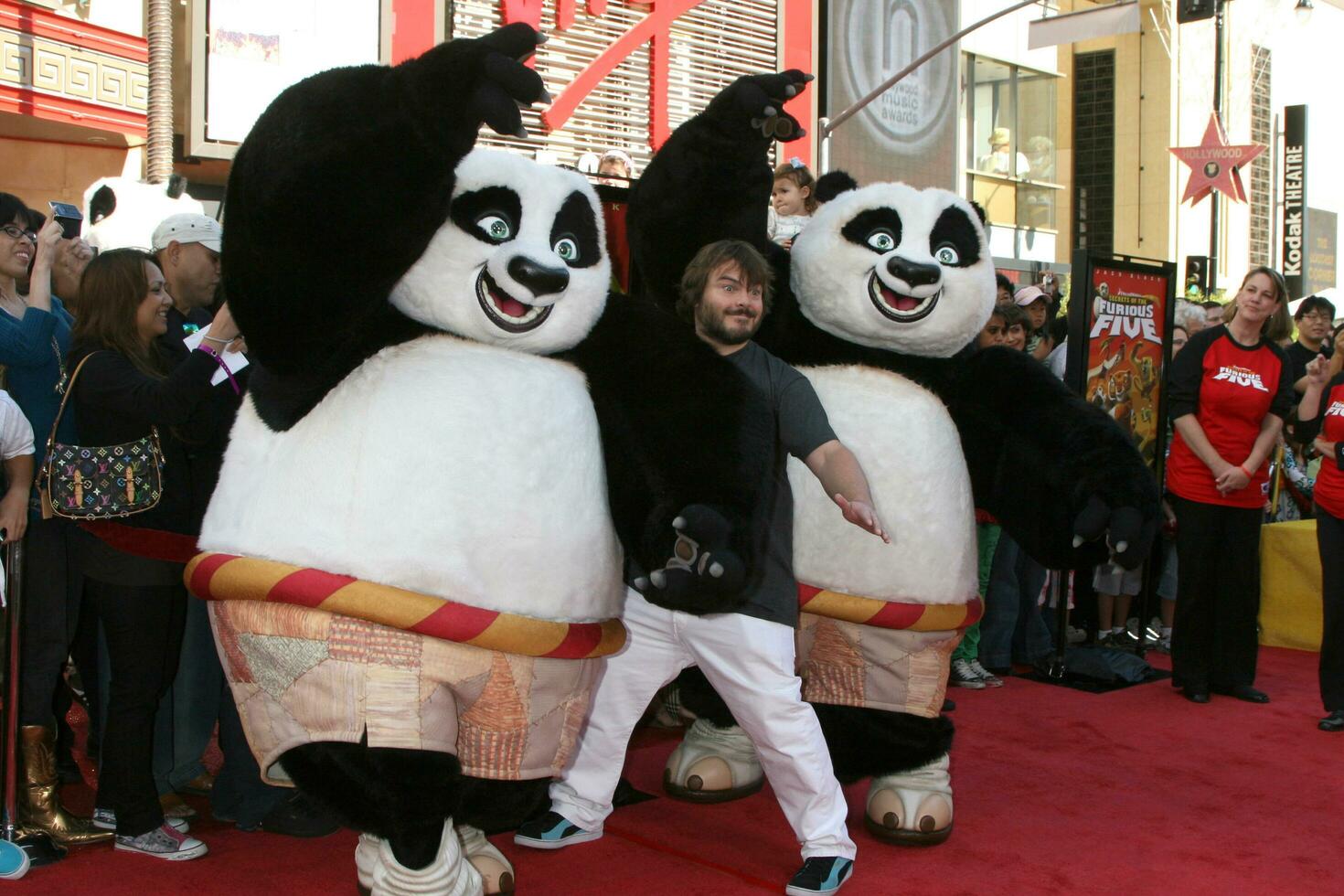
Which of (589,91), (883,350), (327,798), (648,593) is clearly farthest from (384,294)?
(589,91)

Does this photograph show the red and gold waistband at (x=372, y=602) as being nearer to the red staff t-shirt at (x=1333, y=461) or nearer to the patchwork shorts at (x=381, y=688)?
the patchwork shorts at (x=381, y=688)

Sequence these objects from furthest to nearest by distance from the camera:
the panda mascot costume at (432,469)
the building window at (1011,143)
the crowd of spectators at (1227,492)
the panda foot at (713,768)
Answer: the building window at (1011,143) < the crowd of spectators at (1227,492) < the panda foot at (713,768) < the panda mascot costume at (432,469)

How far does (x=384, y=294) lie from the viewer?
2.50m

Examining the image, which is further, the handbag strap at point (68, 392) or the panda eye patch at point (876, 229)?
the panda eye patch at point (876, 229)

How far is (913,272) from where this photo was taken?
3.17m

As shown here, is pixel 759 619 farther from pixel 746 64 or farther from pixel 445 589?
pixel 746 64

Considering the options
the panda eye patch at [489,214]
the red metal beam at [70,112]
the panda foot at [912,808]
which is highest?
the red metal beam at [70,112]

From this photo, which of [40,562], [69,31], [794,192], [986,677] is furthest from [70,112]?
[986,677]

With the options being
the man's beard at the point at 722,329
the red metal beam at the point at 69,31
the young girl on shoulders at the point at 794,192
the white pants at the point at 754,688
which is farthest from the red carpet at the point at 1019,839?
the red metal beam at the point at 69,31

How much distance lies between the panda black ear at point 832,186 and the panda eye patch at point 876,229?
0.31 m

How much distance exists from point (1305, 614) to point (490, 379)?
5221mm

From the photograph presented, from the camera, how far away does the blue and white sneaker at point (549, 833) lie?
3240mm

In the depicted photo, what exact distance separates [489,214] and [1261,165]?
26.2 metres

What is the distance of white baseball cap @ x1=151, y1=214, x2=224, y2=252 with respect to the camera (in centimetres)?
352
